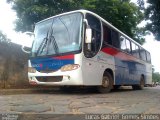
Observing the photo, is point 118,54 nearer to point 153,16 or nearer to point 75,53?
point 75,53

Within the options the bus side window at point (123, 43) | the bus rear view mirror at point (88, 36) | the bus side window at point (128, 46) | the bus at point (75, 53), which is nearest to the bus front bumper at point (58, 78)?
the bus at point (75, 53)

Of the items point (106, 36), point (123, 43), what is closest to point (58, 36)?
point (106, 36)

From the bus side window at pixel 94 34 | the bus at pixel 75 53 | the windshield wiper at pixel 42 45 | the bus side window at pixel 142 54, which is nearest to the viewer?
the bus at pixel 75 53

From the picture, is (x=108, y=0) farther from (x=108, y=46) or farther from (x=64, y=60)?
(x=64, y=60)

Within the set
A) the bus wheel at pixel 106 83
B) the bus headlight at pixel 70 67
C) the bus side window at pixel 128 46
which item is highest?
the bus side window at pixel 128 46

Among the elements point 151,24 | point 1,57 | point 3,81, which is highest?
point 151,24

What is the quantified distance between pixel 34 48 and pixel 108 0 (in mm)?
8626

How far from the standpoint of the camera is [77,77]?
27.4 ft

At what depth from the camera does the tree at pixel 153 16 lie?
14.1 meters

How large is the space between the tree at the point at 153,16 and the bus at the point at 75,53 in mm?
4262

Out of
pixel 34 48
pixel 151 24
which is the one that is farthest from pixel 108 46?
pixel 151 24

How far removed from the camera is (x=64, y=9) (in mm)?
15102

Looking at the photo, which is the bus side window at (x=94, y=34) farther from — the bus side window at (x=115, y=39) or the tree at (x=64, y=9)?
the tree at (x=64, y=9)

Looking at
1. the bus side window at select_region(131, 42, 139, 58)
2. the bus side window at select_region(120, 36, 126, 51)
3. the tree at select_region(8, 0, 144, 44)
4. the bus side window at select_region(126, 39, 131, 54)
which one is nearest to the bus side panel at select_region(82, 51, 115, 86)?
the bus side window at select_region(120, 36, 126, 51)
